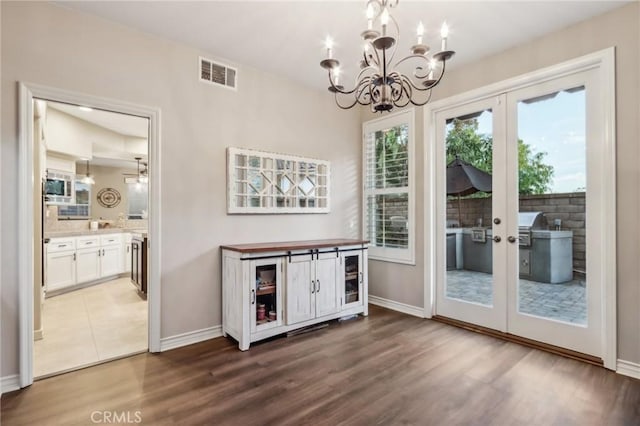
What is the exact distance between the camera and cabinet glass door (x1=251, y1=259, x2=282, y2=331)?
2910 mm

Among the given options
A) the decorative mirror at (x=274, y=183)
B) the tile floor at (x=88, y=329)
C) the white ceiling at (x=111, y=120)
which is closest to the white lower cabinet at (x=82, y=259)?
the tile floor at (x=88, y=329)

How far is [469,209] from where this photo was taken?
337 centimetres

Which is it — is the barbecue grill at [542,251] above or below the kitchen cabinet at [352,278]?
above

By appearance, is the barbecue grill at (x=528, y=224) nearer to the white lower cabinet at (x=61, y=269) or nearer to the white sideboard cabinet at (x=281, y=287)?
the white sideboard cabinet at (x=281, y=287)

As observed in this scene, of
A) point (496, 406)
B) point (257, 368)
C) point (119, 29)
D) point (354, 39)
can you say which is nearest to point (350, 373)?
point (257, 368)

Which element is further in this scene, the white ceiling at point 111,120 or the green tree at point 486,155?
the white ceiling at point 111,120

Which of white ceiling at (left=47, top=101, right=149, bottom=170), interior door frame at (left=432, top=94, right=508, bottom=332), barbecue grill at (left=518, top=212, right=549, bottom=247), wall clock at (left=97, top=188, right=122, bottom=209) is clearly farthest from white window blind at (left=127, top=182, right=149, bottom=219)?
barbecue grill at (left=518, top=212, right=549, bottom=247)

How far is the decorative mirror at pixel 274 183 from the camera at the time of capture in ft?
10.7

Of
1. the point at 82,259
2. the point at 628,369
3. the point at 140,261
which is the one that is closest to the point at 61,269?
the point at 82,259

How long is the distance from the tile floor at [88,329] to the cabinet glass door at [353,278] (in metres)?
2.07

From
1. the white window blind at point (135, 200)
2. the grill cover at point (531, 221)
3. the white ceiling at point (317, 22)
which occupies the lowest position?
the grill cover at point (531, 221)

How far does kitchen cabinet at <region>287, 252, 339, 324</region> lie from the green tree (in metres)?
1.78

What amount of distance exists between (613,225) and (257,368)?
2.95m

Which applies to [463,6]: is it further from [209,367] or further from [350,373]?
[209,367]
